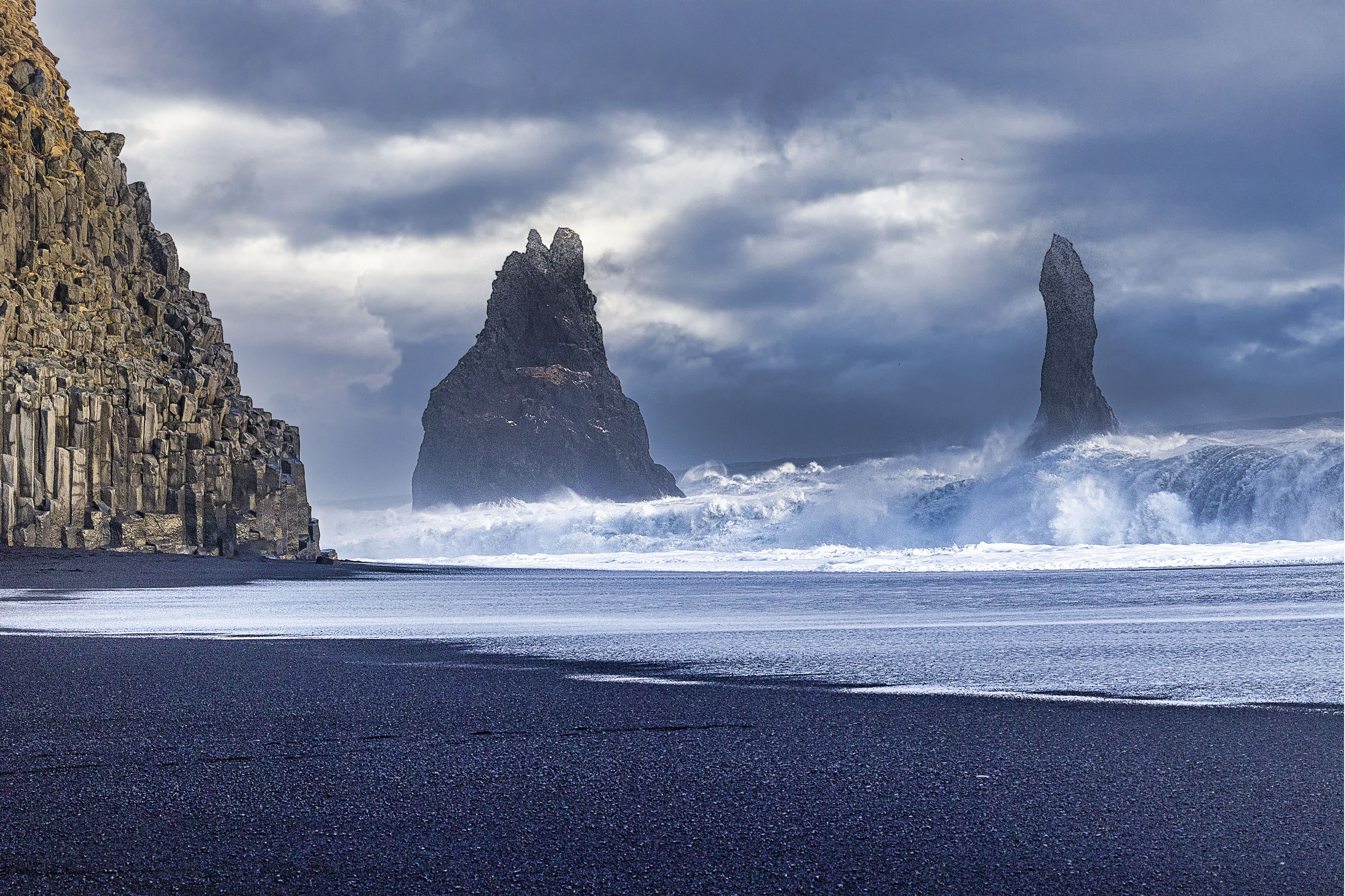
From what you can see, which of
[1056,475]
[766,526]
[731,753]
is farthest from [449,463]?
[731,753]

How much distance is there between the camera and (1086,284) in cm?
4950

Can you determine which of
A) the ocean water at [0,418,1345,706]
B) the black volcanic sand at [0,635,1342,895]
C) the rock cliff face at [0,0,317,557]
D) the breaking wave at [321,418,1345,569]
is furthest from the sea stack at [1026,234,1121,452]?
the black volcanic sand at [0,635,1342,895]

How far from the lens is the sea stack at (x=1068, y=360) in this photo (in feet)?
155

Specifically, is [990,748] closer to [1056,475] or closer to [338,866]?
[338,866]

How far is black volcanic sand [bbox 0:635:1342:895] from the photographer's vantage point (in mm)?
2082

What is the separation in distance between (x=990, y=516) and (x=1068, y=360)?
21.0 meters

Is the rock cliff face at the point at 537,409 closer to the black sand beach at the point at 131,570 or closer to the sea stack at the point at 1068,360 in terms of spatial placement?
the sea stack at the point at 1068,360

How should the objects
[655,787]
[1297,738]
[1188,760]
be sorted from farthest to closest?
[1297,738], [1188,760], [655,787]

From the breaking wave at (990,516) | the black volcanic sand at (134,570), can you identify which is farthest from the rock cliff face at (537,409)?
the black volcanic sand at (134,570)

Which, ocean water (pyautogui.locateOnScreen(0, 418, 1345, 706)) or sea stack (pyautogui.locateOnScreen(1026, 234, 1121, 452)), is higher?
sea stack (pyautogui.locateOnScreen(1026, 234, 1121, 452))

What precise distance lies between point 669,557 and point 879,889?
66.0ft

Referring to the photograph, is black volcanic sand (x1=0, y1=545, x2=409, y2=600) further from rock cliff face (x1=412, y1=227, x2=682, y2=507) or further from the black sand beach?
rock cliff face (x1=412, y1=227, x2=682, y2=507)

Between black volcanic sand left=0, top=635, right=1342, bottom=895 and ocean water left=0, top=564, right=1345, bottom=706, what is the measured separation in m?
0.63

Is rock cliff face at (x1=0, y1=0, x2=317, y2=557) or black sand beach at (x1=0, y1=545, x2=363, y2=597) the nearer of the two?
black sand beach at (x1=0, y1=545, x2=363, y2=597)
